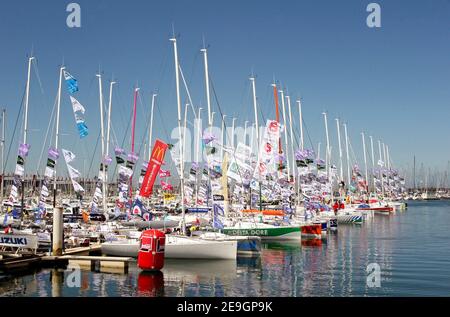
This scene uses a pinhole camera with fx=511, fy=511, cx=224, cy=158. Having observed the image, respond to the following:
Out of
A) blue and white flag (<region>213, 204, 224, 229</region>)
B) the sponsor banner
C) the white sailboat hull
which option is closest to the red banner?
the white sailboat hull

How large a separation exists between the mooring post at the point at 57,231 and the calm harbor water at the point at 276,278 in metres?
2.28

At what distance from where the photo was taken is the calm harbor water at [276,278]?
79.0ft

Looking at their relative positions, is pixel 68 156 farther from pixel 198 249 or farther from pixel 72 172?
pixel 198 249

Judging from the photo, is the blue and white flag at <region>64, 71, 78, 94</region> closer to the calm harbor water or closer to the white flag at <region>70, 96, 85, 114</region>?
the white flag at <region>70, 96, 85, 114</region>

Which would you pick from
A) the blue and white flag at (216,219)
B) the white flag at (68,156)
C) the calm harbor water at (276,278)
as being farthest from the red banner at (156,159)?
the white flag at (68,156)

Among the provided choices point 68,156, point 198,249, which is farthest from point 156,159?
point 68,156

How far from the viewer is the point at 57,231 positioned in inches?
1242

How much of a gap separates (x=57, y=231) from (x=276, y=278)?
13.8 metres

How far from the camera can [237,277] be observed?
2767 cm

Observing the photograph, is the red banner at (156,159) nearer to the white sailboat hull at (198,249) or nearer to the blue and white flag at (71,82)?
the white sailboat hull at (198,249)

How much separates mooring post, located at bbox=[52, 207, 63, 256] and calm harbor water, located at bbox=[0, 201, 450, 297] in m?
2.28

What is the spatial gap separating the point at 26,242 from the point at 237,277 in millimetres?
13647
